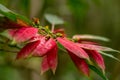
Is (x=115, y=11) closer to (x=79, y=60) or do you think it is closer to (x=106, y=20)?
(x=106, y=20)

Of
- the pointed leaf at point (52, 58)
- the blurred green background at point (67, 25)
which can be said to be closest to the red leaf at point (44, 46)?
the pointed leaf at point (52, 58)

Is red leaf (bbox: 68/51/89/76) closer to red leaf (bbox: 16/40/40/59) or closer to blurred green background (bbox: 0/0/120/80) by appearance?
red leaf (bbox: 16/40/40/59)

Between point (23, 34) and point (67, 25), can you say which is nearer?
point (23, 34)

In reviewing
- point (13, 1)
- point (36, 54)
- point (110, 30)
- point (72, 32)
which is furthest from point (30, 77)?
point (36, 54)

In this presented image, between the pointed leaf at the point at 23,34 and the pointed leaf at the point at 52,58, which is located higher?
the pointed leaf at the point at 23,34

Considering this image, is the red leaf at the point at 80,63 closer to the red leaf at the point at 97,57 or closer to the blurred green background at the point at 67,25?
the red leaf at the point at 97,57

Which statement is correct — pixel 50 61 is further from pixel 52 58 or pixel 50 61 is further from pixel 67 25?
pixel 67 25

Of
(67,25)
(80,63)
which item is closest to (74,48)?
(80,63)
